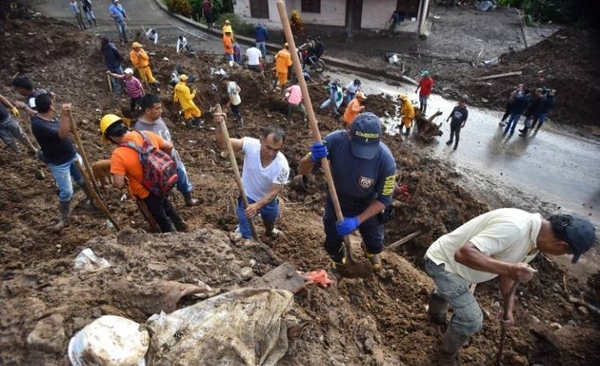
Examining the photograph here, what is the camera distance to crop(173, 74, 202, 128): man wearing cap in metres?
8.12

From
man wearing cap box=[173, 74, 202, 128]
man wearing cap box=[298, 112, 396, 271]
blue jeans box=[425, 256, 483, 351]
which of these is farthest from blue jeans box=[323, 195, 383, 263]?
man wearing cap box=[173, 74, 202, 128]

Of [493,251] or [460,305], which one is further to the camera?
[460,305]

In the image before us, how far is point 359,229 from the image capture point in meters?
4.44

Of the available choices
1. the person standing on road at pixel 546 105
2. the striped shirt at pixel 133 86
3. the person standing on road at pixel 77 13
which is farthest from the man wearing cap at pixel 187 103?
the person standing on road at pixel 77 13

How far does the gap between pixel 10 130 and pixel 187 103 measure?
133 inches

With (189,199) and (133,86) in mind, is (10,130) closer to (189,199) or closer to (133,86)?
(133,86)

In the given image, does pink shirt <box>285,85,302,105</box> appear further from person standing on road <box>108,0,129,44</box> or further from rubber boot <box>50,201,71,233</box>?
person standing on road <box>108,0,129,44</box>

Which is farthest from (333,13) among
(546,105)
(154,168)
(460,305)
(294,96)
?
(460,305)

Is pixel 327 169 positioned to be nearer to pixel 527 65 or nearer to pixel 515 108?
pixel 515 108

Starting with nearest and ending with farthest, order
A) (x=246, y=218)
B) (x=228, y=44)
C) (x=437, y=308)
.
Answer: (x=437, y=308), (x=246, y=218), (x=228, y=44)

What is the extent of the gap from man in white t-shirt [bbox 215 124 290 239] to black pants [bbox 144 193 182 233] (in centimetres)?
93

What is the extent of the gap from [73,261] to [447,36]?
1855cm

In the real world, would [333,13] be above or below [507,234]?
above

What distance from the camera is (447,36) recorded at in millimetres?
17109
